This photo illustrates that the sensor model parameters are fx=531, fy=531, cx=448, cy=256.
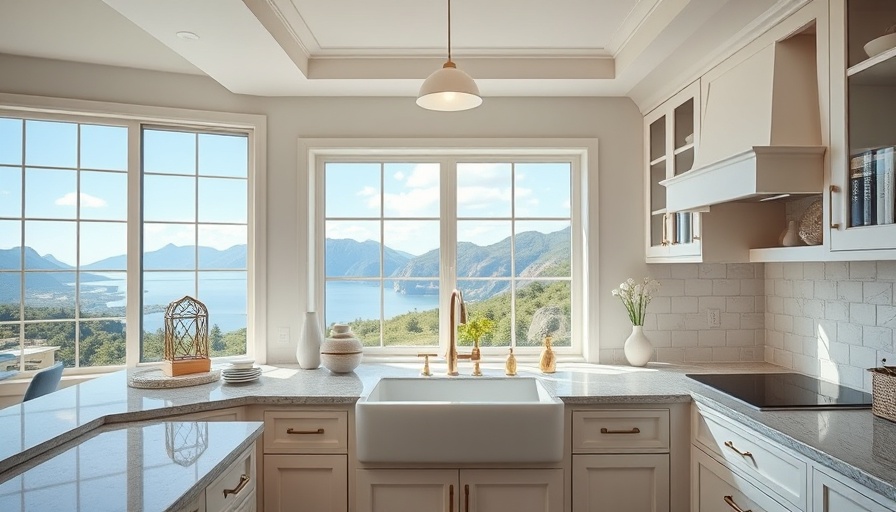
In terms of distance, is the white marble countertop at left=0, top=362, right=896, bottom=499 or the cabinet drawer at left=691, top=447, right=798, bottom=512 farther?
the cabinet drawer at left=691, top=447, right=798, bottom=512

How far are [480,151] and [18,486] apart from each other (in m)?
2.48

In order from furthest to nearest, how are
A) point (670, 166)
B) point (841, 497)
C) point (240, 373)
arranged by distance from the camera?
point (670, 166) < point (240, 373) < point (841, 497)

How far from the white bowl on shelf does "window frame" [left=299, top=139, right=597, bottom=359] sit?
1.50 metres

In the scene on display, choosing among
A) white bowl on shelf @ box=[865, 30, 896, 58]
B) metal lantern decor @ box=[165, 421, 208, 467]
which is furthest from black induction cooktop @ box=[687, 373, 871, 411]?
metal lantern decor @ box=[165, 421, 208, 467]

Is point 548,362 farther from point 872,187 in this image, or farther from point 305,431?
point 872,187

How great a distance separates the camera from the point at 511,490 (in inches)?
84.6

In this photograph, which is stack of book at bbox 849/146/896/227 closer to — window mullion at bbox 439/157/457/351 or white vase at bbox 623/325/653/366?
white vase at bbox 623/325/653/366

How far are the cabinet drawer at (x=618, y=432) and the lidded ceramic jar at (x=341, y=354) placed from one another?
1.12 meters

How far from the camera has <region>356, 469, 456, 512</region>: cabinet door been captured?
2146mm

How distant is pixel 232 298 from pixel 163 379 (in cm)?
74

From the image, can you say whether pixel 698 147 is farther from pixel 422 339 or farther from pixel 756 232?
pixel 422 339

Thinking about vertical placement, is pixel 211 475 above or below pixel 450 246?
below

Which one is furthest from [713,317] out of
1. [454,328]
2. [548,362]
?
[454,328]

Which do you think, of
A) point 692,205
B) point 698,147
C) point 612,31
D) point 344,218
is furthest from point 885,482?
point 344,218
